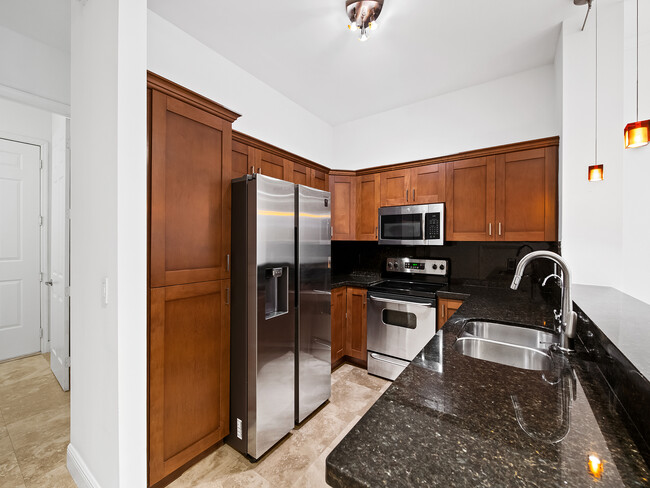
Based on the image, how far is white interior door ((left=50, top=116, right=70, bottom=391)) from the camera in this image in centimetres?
245

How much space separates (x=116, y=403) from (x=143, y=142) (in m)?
1.19

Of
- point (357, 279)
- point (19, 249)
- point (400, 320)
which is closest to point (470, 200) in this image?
point (400, 320)

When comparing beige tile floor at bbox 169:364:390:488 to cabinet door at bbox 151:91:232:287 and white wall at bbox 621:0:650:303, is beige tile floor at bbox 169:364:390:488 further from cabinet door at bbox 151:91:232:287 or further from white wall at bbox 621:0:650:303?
white wall at bbox 621:0:650:303

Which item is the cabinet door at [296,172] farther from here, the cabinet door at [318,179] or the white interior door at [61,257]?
the white interior door at [61,257]

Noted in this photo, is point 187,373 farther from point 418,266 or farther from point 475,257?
point 475,257

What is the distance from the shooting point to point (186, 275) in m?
1.66

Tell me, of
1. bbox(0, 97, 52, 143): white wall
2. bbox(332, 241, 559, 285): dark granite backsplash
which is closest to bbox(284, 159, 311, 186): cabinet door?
bbox(332, 241, 559, 285): dark granite backsplash

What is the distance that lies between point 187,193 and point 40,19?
5.93 ft

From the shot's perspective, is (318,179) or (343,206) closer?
(318,179)

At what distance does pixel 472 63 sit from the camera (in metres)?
2.52

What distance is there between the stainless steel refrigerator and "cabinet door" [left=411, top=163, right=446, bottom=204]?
126 centimetres

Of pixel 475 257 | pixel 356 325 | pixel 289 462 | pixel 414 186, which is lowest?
pixel 289 462

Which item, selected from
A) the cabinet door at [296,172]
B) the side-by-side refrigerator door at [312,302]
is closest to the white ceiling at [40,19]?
the cabinet door at [296,172]

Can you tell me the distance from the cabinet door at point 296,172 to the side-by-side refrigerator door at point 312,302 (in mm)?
561
